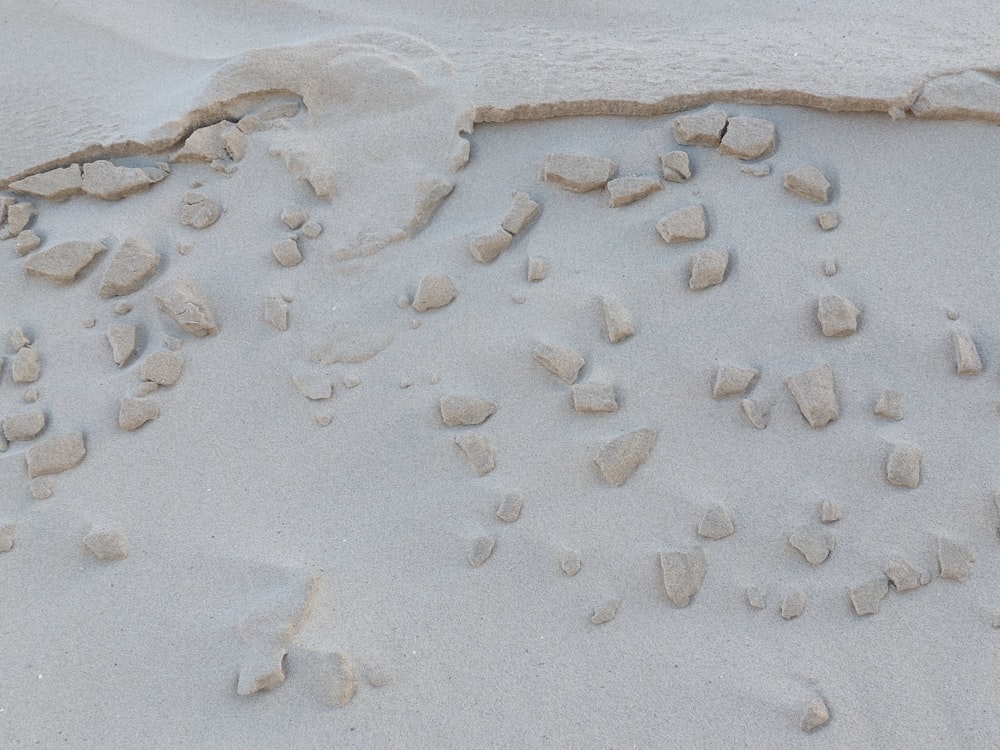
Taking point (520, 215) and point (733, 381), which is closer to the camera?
point (733, 381)

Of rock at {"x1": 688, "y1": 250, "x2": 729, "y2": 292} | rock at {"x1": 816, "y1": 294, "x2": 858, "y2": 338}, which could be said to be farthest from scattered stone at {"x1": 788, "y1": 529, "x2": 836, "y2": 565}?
rock at {"x1": 688, "y1": 250, "x2": 729, "y2": 292}

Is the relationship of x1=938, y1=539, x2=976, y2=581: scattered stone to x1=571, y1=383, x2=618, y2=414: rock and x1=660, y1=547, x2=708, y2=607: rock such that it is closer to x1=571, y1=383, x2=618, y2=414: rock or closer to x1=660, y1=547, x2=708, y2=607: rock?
x1=660, y1=547, x2=708, y2=607: rock

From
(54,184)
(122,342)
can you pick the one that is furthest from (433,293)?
(54,184)

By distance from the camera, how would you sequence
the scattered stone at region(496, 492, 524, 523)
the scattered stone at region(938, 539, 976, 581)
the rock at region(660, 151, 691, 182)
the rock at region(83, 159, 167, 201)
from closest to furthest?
1. the scattered stone at region(938, 539, 976, 581)
2. the scattered stone at region(496, 492, 524, 523)
3. the rock at region(660, 151, 691, 182)
4. the rock at region(83, 159, 167, 201)

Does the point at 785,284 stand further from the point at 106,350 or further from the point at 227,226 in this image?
the point at 106,350

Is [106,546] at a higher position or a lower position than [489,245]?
lower

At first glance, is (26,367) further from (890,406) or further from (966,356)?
(966,356)
